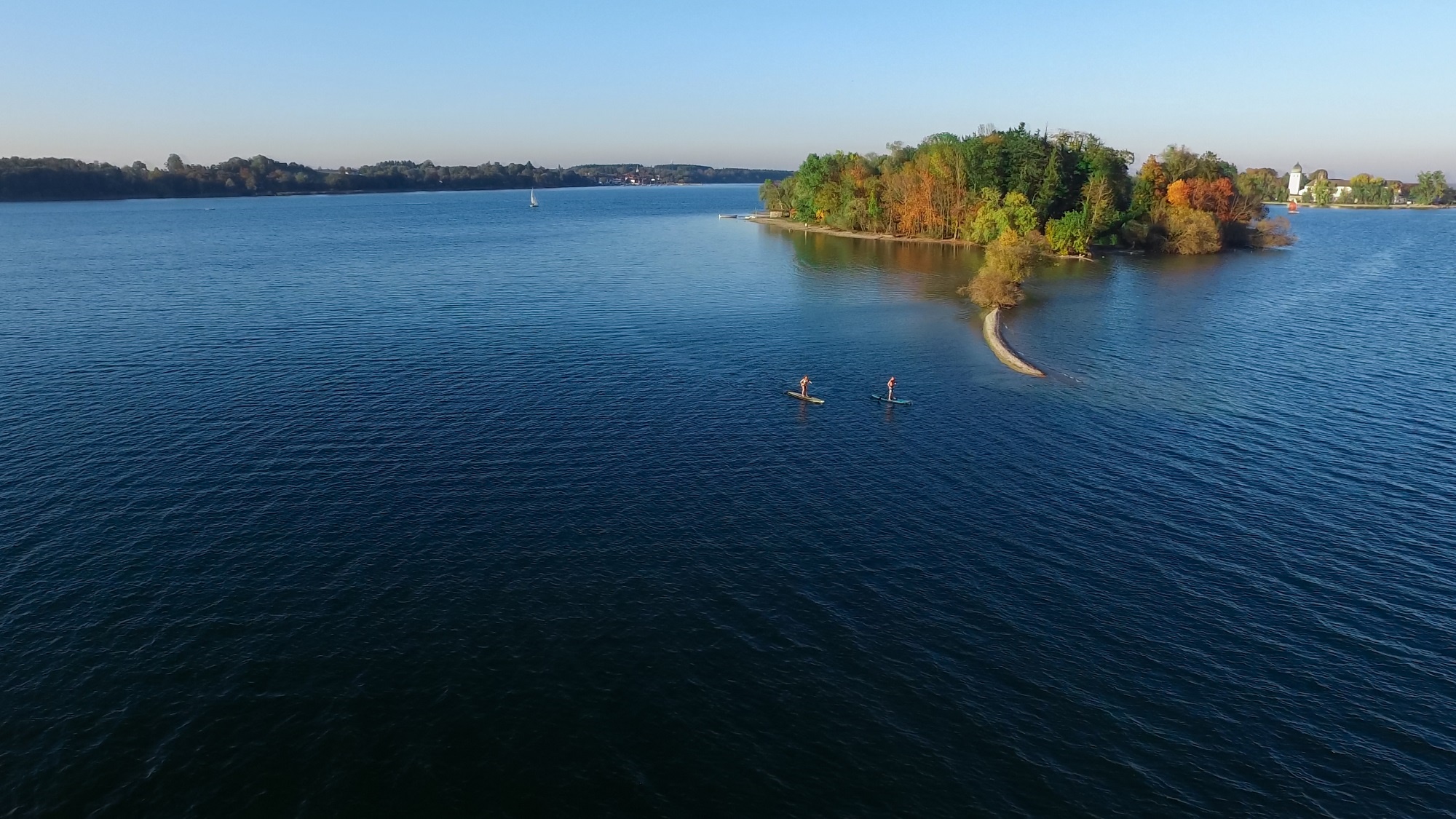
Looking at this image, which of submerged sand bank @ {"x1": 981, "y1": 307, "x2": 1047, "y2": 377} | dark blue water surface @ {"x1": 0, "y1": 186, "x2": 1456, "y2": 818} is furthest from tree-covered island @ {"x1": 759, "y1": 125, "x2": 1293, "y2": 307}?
dark blue water surface @ {"x1": 0, "y1": 186, "x2": 1456, "y2": 818}

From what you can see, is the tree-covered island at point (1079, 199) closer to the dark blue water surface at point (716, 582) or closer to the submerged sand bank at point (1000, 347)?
the submerged sand bank at point (1000, 347)

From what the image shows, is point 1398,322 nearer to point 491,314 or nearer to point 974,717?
point 974,717

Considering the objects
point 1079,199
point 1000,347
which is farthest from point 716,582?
point 1079,199

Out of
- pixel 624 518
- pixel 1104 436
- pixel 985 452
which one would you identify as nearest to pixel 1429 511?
pixel 1104 436

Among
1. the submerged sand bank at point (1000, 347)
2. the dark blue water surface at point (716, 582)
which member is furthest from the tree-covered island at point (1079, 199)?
the dark blue water surface at point (716, 582)

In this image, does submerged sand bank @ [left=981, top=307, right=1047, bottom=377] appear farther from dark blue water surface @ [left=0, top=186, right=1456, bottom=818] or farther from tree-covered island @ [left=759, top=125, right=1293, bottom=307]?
tree-covered island @ [left=759, top=125, right=1293, bottom=307]

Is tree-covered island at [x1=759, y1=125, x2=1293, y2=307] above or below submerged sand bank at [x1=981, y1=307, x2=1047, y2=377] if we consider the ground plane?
above

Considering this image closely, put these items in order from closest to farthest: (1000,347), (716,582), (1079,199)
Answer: (716,582) < (1000,347) < (1079,199)

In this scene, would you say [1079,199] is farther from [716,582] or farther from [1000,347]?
[716,582]
